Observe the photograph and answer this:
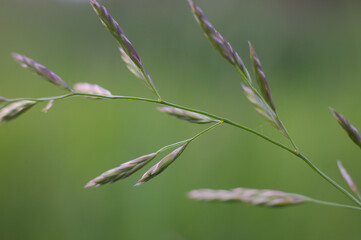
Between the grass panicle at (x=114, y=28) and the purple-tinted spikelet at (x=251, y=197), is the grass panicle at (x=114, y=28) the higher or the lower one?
the higher one

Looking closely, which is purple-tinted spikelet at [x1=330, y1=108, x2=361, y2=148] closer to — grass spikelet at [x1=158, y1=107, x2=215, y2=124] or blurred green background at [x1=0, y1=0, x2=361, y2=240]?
grass spikelet at [x1=158, y1=107, x2=215, y2=124]

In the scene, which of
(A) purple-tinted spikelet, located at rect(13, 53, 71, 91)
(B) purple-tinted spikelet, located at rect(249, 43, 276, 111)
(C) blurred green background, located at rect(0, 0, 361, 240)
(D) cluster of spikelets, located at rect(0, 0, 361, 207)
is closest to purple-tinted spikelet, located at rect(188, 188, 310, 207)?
(D) cluster of spikelets, located at rect(0, 0, 361, 207)

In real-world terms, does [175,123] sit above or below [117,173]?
below

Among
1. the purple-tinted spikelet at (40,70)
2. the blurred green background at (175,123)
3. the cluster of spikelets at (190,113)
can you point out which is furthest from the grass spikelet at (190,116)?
the blurred green background at (175,123)

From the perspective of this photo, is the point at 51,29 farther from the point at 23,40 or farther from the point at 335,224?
the point at 335,224

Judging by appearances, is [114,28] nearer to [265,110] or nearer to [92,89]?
[92,89]

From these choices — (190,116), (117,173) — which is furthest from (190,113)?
(117,173)

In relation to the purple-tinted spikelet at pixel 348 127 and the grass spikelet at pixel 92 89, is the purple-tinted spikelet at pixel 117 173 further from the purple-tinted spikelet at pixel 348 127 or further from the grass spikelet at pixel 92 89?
the purple-tinted spikelet at pixel 348 127
